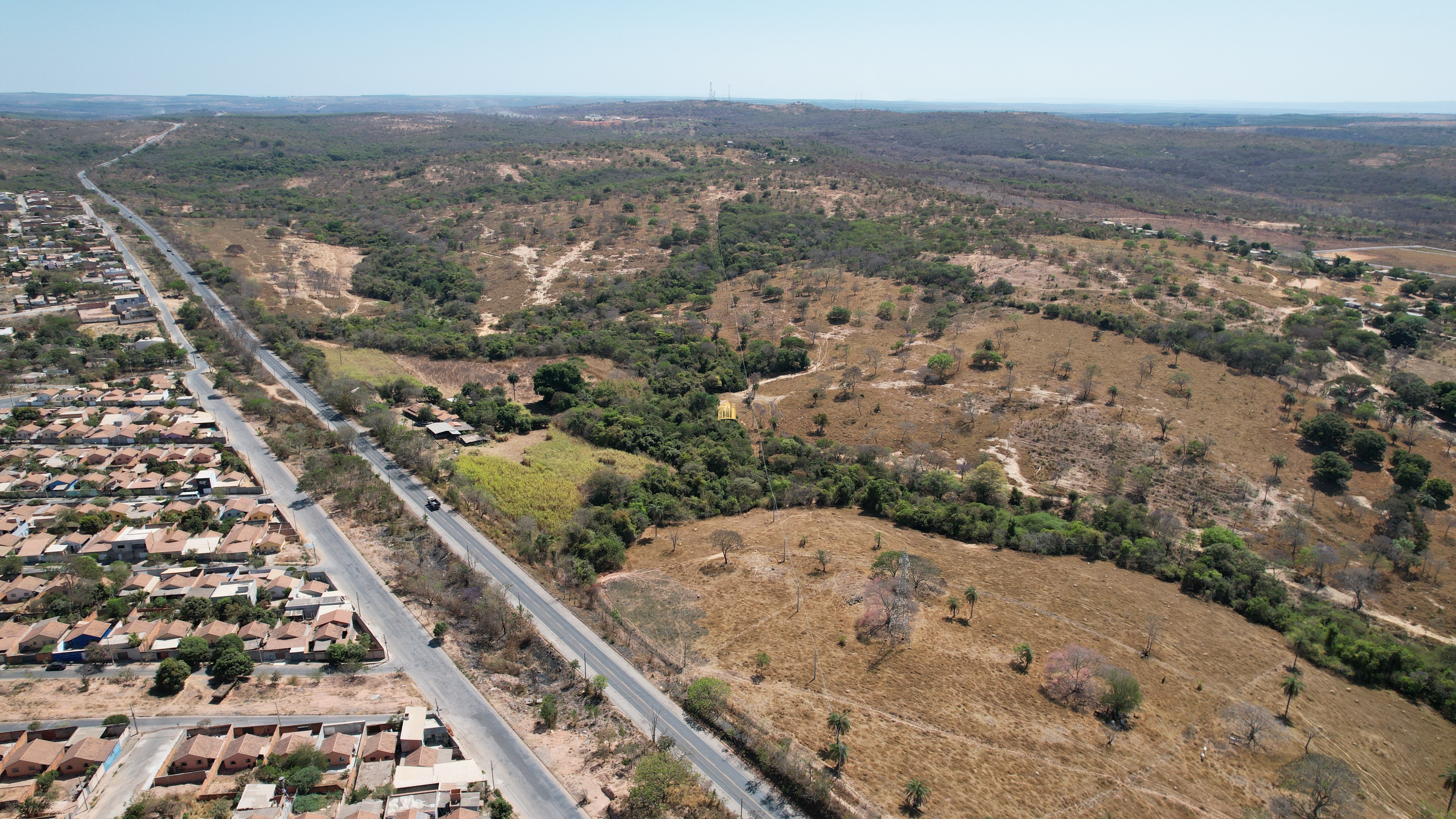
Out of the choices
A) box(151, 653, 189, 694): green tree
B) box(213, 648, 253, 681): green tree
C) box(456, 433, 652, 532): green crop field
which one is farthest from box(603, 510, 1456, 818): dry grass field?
box(151, 653, 189, 694): green tree

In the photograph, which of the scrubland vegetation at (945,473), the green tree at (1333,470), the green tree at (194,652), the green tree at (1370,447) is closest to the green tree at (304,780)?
the scrubland vegetation at (945,473)

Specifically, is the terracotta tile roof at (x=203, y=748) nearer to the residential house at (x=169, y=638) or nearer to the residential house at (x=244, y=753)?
the residential house at (x=244, y=753)

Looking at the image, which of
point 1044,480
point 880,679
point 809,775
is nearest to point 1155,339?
point 1044,480

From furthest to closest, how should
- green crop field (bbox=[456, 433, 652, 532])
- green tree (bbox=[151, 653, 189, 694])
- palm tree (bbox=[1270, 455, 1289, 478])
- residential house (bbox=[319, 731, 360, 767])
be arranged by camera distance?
palm tree (bbox=[1270, 455, 1289, 478]) → green crop field (bbox=[456, 433, 652, 532]) → green tree (bbox=[151, 653, 189, 694]) → residential house (bbox=[319, 731, 360, 767])

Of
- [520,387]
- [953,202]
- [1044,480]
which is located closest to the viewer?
[1044,480]

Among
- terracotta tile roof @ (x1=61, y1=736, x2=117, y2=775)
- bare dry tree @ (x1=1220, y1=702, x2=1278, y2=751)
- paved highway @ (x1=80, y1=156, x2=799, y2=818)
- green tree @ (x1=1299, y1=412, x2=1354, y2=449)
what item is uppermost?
green tree @ (x1=1299, y1=412, x2=1354, y2=449)

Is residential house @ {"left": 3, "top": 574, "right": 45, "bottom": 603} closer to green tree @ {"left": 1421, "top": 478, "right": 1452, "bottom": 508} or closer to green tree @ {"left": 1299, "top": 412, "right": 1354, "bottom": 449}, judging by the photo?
green tree @ {"left": 1299, "top": 412, "right": 1354, "bottom": 449}

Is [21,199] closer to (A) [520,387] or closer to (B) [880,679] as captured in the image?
(A) [520,387]
